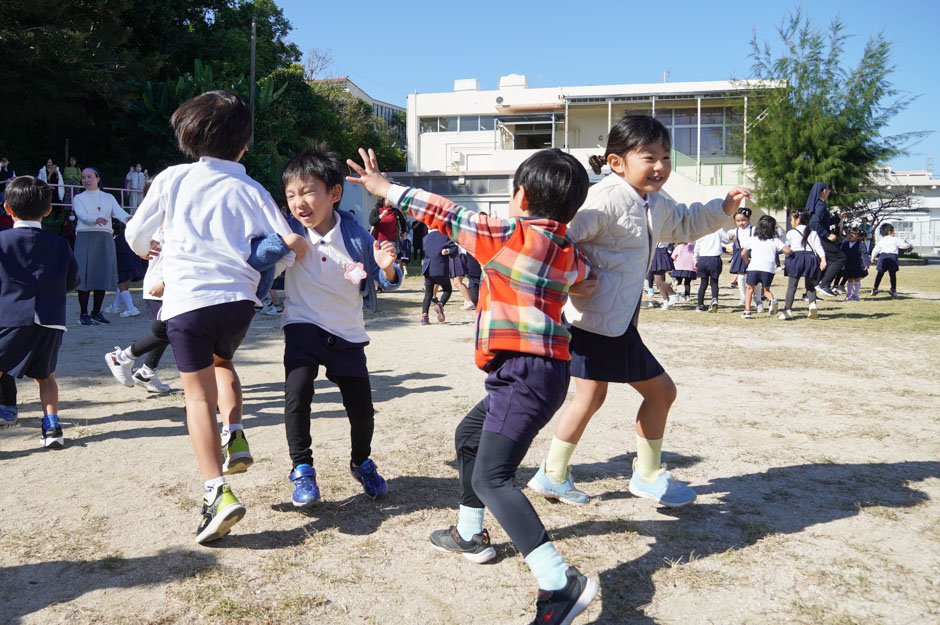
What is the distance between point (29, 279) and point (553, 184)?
3.33 m

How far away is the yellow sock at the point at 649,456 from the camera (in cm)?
329

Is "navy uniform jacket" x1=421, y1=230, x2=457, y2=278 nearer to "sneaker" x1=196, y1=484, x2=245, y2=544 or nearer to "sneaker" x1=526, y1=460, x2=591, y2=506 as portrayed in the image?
"sneaker" x1=526, y1=460, x2=591, y2=506

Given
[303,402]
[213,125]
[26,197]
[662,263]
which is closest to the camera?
[213,125]

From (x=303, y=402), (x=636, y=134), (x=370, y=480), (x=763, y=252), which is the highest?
(x=636, y=134)

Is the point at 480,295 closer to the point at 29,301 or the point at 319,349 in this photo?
the point at 319,349

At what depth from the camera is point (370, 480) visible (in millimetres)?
3299

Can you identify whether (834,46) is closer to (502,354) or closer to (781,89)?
(781,89)

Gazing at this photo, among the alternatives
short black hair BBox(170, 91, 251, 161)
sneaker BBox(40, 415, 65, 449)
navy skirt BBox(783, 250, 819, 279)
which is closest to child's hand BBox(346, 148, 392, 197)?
short black hair BBox(170, 91, 251, 161)

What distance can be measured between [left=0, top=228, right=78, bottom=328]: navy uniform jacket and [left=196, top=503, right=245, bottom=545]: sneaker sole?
2.20m

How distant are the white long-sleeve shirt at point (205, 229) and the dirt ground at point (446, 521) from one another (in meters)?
1.00

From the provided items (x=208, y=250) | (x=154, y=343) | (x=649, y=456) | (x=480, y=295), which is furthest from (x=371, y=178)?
(x=154, y=343)

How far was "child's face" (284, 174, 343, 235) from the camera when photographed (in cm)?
316

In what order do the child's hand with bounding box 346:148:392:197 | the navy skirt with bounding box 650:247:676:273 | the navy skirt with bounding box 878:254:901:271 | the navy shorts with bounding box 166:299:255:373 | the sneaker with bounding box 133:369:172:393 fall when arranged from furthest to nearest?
the navy skirt with bounding box 878:254:901:271
the navy skirt with bounding box 650:247:676:273
the sneaker with bounding box 133:369:172:393
the navy shorts with bounding box 166:299:255:373
the child's hand with bounding box 346:148:392:197

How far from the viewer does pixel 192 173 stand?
290 cm
